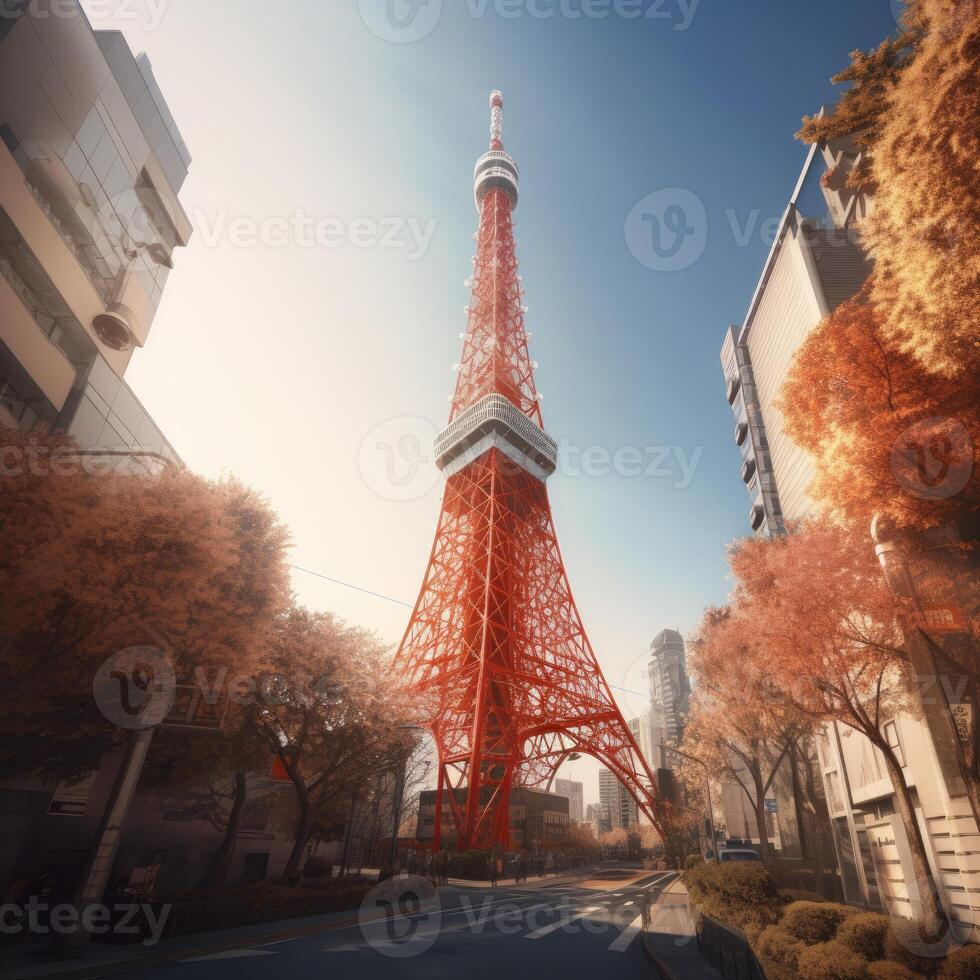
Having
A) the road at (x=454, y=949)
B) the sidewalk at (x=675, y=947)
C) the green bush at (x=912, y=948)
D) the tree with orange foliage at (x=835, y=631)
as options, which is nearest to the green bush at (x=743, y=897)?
the sidewalk at (x=675, y=947)

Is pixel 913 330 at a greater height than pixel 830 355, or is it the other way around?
pixel 830 355

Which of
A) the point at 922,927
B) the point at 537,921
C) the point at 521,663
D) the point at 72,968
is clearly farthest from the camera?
the point at 521,663

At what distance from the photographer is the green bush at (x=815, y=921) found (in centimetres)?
738

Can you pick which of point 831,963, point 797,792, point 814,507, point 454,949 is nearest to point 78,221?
point 454,949

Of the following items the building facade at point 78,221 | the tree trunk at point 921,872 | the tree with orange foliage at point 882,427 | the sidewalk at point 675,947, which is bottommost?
the sidewalk at point 675,947

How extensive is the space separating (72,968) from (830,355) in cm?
1626

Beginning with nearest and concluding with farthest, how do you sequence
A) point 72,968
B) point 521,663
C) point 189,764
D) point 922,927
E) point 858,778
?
point 922,927, point 72,968, point 189,764, point 858,778, point 521,663

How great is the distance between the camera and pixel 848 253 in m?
24.6

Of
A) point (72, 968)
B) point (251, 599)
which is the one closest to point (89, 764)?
point (251, 599)

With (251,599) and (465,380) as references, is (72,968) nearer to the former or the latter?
(251,599)

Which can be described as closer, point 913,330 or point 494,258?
point 913,330

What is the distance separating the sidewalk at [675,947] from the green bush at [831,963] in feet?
6.90

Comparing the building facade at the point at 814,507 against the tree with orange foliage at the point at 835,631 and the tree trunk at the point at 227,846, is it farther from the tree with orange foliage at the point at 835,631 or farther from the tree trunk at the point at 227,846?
the tree trunk at the point at 227,846

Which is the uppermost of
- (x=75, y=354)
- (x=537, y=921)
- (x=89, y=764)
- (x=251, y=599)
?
(x=75, y=354)
